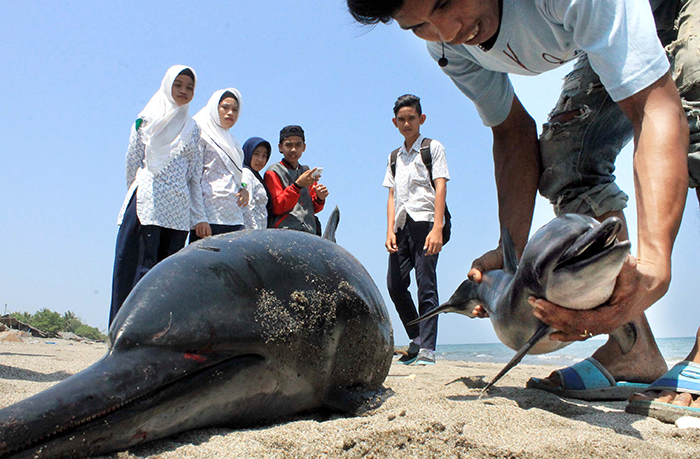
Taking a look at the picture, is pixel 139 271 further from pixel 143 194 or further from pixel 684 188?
pixel 684 188

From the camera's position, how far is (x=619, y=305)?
196 centimetres

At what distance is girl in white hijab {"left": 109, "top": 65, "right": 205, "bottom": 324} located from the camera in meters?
4.25

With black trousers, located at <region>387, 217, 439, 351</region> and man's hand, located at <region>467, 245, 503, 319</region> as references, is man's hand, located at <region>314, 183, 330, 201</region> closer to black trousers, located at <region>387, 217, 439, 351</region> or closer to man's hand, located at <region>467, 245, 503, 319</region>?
black trousers, located at <region>387, 217, 439, 351</region>

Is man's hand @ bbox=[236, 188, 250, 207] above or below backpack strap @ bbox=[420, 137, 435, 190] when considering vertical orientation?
below

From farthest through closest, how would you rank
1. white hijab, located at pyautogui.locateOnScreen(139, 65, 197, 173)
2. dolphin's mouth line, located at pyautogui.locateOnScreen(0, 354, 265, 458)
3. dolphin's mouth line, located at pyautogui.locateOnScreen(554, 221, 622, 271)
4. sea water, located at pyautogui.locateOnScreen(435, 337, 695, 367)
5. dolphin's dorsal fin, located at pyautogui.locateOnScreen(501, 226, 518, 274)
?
sea water, located at pyautogui.locateOnScreen(435, 337, 695, 367)
white hijab, located at pyautogui.locateOnScreen(139, 65, 197, 173)
dolphin's dorsal fin, located at pyautogui.locateOnScreen(501, 226, 518, 274)
dolphin's mouth line, located at pyautogui.locateOnScreen(554, 221, 622, 271)
dolphin's mouth line, located at pyautogui.locateOnScreen(0, 354, 265, 458)

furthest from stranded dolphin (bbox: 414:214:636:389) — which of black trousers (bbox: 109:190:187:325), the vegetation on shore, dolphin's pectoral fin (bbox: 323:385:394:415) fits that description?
the vegetation on shore

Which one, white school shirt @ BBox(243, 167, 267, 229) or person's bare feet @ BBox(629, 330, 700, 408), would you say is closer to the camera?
person's bare feet @ BBox(629, 330, 700, 408)

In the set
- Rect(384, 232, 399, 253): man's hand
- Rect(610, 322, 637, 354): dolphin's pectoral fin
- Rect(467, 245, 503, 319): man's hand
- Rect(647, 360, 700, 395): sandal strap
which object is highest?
Rect(384, 232, 399, 253): man's hand

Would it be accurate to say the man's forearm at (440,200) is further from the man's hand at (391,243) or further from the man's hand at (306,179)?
the man's hand at (306,179)

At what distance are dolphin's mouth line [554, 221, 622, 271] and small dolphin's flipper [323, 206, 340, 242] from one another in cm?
153

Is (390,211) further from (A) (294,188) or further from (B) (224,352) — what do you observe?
(B) (224,352)

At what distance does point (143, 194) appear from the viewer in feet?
14.4

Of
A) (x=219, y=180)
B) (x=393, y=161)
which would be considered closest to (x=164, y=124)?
(x=219, y=180)

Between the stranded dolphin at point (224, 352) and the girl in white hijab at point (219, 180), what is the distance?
2.98 metres
